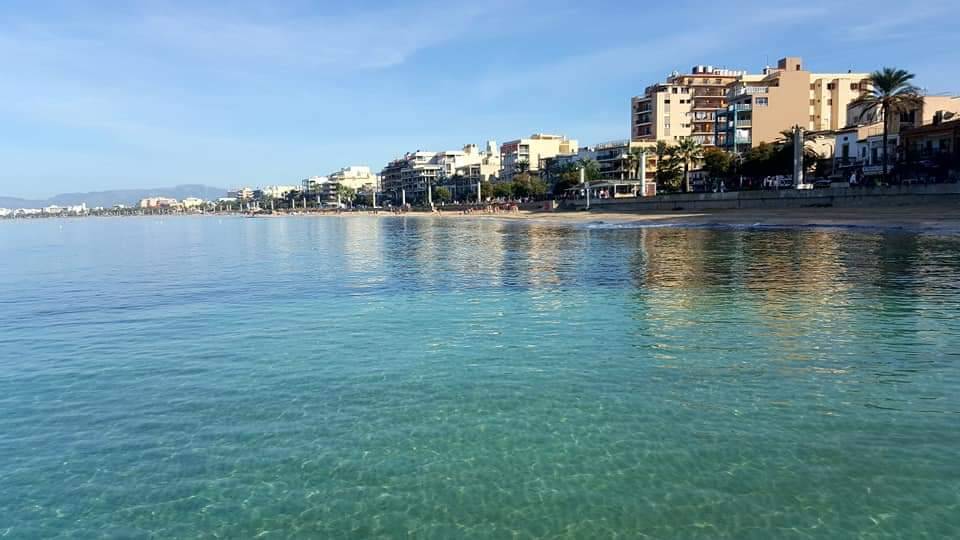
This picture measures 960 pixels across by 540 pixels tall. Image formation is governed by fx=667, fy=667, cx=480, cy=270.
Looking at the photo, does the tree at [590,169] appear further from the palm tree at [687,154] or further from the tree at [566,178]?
the palm tree at [687,154]

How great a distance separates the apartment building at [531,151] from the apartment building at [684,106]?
148 ft

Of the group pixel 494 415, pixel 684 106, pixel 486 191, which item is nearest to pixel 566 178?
pixel 684 106

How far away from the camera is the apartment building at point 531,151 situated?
6959 inches

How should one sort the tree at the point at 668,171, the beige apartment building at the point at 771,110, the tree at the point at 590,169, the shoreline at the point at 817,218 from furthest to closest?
the tree at the point at 590,169 < the beige apartment building at the point at 771,110 < the tree at the point at 668,171 < the shoreline at the point at 817,218

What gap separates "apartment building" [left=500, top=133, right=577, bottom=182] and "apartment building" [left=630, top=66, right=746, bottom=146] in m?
45.2

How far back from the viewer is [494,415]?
A: 11.0 meters

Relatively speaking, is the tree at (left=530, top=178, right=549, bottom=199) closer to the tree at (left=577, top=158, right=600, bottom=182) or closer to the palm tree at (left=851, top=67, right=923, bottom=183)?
the tree at (left=577, top=158, right=600, bottom=182)

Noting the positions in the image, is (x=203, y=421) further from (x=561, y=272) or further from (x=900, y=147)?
(x=900, y=147)

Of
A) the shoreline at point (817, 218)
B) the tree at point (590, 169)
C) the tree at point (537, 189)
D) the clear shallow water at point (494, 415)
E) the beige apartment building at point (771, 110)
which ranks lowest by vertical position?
the clear shallow water at point (494, 415)

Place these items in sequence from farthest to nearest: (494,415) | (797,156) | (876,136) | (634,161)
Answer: (634,161)
(876,136)
(797,156)
(494,415)

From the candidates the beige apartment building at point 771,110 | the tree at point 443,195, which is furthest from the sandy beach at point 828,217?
the tree at point 443,195

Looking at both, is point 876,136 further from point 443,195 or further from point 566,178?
point 443,195

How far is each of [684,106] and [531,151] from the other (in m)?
56.5

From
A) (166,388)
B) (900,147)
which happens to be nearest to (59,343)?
(166,388)
